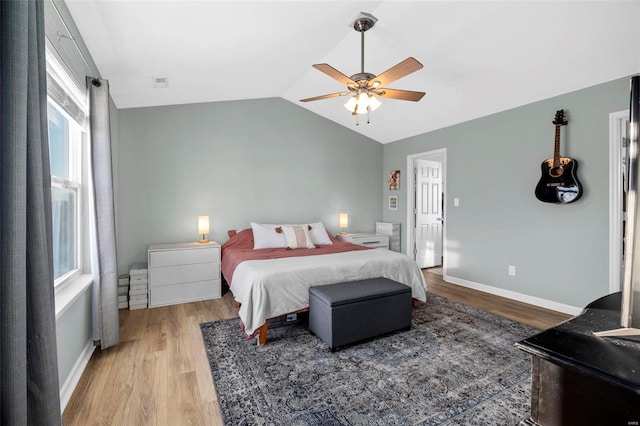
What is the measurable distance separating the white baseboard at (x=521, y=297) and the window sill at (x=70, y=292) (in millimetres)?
3966

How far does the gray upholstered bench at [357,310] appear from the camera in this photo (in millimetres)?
2408

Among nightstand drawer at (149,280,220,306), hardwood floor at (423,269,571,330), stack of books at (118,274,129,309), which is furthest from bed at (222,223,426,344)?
stack of books at (118,274,129,309)

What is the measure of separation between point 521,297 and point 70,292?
14.3ft

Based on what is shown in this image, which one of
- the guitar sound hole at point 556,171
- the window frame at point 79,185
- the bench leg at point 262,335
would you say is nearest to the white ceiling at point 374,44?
the window frame at point 79,185

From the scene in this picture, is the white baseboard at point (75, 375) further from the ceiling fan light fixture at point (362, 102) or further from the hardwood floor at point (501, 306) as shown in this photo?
the hardwood floor at point (501, 306)

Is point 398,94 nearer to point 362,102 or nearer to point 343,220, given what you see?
point 362,102

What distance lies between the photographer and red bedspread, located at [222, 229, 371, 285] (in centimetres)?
341

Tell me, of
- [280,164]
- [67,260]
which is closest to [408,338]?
[67,260]

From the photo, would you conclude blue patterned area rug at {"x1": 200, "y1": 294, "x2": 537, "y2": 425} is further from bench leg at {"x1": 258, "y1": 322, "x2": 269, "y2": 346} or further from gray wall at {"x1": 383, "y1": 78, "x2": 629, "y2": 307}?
gray wall at {"x1": 383, "y1": 78, "x2": 629, "y2": 307}

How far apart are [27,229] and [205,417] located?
1.32 m

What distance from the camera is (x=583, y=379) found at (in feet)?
2.11

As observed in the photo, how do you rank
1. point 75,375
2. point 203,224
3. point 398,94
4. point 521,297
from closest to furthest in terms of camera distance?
point 75,375 → point 398,94 → point 521,297 → point 203,224

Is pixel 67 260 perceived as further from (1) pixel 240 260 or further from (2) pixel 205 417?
(2) pixel 205 417

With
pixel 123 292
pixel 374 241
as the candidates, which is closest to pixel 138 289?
pixel 123 292
